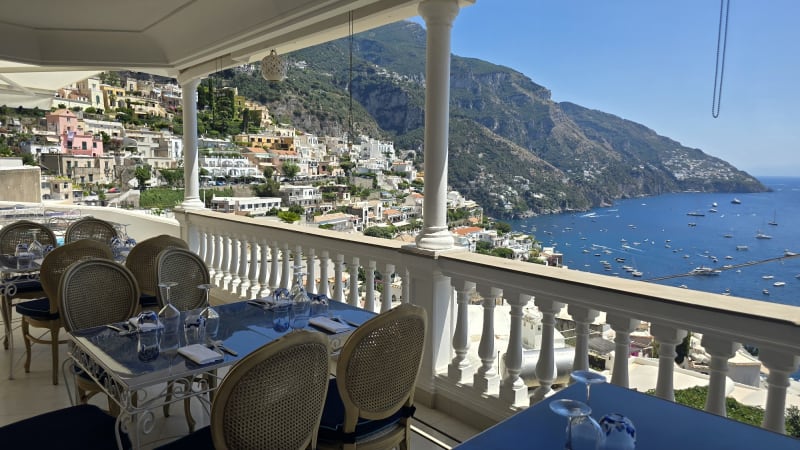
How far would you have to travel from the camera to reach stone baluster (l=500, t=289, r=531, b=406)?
2693mm

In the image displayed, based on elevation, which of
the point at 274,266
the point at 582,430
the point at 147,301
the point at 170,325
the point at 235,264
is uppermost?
the point at 582,430

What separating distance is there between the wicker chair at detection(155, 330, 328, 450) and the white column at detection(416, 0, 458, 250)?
1625 millimetres

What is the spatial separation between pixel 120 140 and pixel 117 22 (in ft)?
23.3

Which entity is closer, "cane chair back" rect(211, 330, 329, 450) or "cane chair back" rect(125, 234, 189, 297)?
"cane chair back" rect(211, 330, 329, 450)

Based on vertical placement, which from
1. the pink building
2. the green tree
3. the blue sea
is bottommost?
the blue sea

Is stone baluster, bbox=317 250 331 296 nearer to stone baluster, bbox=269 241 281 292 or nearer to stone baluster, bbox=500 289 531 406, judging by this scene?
stone baluster, bbox=269 241 281 292

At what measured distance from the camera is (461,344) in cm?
306

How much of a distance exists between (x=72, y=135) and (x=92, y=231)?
8.43 meters

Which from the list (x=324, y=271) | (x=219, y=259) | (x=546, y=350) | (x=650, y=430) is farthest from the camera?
(x=219, y=259)

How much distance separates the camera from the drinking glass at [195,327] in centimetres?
218

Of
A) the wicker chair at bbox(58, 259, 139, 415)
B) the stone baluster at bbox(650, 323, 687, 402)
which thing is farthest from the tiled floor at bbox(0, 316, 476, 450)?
the stone baluster at bbox(650, 323, 687, 402)

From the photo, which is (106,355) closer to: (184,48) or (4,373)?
(4,373)

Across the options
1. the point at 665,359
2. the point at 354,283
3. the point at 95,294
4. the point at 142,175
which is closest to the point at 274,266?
the point at 354,283

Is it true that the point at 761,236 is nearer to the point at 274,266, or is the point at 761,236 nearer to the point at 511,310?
the point at 511,310
